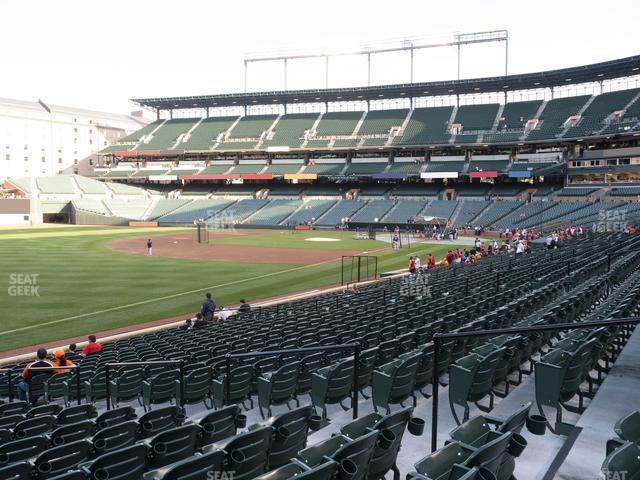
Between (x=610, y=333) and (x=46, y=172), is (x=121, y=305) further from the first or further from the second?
(x=46, y=172)

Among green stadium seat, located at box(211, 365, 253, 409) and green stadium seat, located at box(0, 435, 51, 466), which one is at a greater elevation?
green stadium seat, located at box(0, 435, 51, 466)

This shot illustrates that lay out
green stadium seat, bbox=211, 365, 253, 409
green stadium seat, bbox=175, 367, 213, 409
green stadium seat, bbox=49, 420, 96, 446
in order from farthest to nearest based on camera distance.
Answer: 1. green stadium seat, bbox=175, 367, 213, 409
2. green stadium seat, bbox=211, 365, 253, 409
3. green stadium seat, bbox=49, 420, 96, 446

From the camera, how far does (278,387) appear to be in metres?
8.39

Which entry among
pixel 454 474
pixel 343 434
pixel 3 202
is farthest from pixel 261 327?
pixel 3 202

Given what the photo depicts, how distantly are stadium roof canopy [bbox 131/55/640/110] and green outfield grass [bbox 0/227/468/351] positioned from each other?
38559 mm

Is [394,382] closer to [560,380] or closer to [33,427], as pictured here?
[560,380]

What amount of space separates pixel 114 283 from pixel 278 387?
25.0m

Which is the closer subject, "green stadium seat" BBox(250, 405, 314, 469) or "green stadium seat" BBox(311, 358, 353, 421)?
"green stadium seat" BBox(250, 405, 314, 469)

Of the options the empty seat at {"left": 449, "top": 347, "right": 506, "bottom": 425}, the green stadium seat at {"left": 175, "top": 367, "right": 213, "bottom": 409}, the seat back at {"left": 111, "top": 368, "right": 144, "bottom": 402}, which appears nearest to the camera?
the empty seat at {"left": 449, "top": 347, "right": 506, "bottom": 425}

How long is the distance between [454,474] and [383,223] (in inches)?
2588

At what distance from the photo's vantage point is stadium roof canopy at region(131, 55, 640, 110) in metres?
69.2

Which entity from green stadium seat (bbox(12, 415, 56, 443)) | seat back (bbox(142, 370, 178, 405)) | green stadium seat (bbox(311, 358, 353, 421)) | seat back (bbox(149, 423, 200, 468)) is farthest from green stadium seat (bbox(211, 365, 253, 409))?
seat back (bbox(149, 423, 200, 468))

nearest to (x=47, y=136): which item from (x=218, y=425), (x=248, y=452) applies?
(x=218, y=425)

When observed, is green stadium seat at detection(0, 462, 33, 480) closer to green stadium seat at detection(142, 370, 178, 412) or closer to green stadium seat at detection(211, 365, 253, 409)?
green stadium seat at detection(211, 365, 253, 409)
